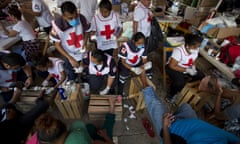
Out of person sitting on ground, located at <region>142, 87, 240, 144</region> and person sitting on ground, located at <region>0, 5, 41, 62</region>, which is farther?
person sitting on ground, located at <region>0, 5, 41, 62</region>

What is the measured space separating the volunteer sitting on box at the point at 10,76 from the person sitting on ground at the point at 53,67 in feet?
0.73

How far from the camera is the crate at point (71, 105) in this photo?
6.25 feet

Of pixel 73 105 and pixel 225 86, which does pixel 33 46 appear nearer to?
pixel 73 105

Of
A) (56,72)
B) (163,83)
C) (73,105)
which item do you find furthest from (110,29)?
(163,83)

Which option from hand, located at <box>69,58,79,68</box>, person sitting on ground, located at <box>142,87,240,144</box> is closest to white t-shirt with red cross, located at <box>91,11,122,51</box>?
hand, located at <box>69,58,79,68</box>

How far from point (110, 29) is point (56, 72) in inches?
40.7

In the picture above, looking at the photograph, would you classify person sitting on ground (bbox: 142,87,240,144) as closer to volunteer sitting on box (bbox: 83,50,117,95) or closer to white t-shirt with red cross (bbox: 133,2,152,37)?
volunteer sitting on box (bbox: 83,50,117,95)

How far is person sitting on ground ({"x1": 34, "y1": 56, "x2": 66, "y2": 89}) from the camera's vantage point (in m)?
2.01

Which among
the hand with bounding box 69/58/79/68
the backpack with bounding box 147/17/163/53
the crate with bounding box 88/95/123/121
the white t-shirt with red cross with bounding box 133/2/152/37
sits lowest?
the crate with bounding box 88/95/123/121

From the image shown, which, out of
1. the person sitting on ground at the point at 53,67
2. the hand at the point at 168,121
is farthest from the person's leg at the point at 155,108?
the person sitting on ground at the point at 53,67

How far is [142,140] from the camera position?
1.98 meters

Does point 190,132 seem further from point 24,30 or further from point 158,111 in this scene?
point 24,30

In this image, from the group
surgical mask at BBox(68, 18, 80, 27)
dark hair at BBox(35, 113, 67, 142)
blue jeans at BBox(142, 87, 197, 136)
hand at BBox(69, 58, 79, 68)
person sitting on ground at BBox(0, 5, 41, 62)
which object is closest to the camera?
dark hair at BBox(35, 113, 67, 142)

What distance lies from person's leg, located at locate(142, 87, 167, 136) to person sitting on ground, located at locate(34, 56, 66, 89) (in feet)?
3.94
